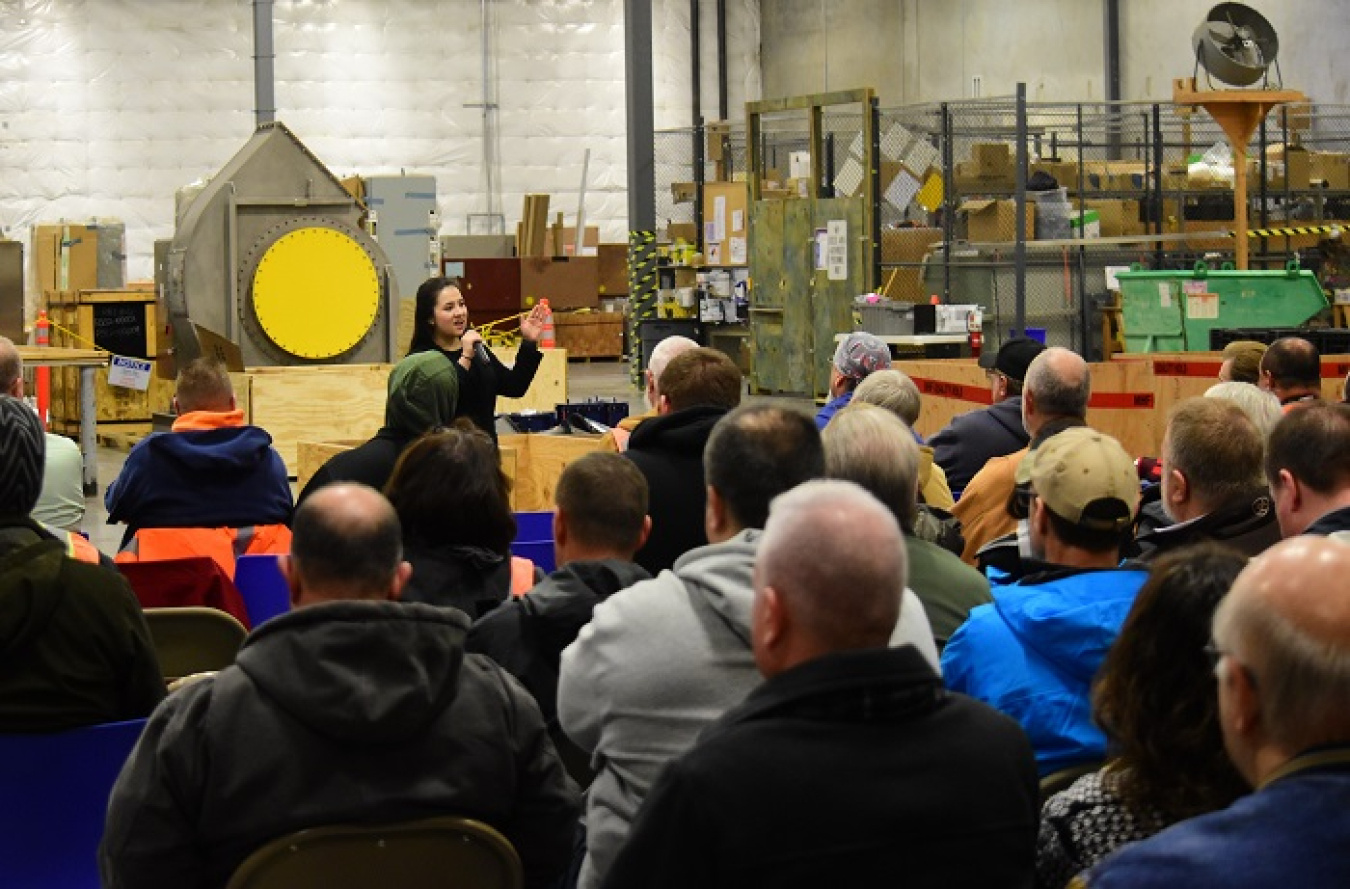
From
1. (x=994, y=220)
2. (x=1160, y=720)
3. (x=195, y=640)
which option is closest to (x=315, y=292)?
(x=994, y=220)

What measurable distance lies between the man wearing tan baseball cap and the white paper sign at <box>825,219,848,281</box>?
43.7 feet

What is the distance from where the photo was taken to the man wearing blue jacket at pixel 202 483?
18.9 ft

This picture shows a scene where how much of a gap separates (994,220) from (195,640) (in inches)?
502

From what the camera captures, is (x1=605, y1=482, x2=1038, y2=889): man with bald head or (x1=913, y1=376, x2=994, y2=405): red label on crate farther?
(x1=913, y1=376, x2=994, y2=405): red label on crate

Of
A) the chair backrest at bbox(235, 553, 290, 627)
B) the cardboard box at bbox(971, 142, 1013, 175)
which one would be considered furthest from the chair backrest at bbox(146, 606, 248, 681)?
the cardboard box at bbox(971, 142, 1013, 175)

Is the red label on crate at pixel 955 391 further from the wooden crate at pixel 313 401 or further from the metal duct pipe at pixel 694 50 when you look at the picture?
the metal duct pipe at pixel 694 50

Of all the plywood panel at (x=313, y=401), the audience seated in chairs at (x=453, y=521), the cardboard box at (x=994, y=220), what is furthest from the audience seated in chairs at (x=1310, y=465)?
the cardboard box at (x=994, y=220)

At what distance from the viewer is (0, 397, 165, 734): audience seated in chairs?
340 centimetres

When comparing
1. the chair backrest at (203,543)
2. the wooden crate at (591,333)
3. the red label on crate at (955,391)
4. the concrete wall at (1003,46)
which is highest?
the concrete wall at (1003,46)

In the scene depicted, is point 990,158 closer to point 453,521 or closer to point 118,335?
point 118,335

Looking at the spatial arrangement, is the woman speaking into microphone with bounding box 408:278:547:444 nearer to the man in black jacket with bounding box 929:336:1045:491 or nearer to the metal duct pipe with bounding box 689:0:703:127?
the man in black jacket with bounding box 929:336:1045:491

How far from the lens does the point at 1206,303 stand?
12.7 meters

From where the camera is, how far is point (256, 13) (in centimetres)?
1872

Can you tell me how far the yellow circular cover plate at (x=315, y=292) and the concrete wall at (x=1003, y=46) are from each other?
552 inches
